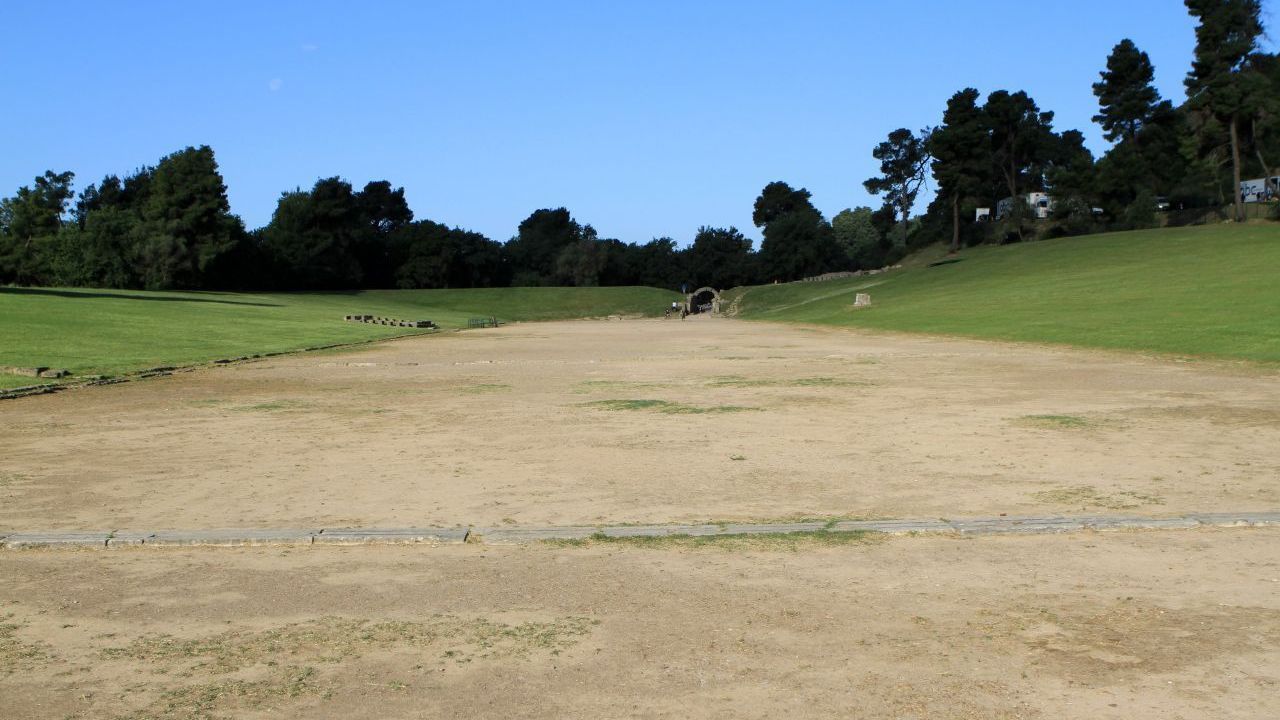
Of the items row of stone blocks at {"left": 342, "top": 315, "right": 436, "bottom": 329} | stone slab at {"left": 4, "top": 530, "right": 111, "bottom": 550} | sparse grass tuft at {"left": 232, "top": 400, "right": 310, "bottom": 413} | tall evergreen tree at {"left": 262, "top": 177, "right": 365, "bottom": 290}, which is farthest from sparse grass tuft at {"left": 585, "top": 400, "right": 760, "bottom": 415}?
tall evergreen tree at {"left": 262, "top": 177, "right": 365, "bottom": 290}

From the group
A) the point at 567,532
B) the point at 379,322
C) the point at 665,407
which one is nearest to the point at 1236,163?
the point at 379,322

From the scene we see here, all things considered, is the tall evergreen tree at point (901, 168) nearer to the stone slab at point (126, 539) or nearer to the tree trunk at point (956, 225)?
the tree trunk at point (956, 225)

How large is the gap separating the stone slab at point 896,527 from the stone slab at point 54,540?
5149 mm

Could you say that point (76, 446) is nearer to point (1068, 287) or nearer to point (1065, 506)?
point (1065, 506)

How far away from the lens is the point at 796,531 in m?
7.41

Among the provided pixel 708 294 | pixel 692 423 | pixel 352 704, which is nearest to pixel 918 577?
pixel 352 704

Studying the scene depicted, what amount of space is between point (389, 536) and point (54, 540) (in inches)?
90.8

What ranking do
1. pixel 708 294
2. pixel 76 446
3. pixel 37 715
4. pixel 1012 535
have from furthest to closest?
pixel 708 294 → pixel 76 446 → pixel 1012 535 → pixel 37 715

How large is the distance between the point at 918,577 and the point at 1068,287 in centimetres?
4409

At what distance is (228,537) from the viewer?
23.9 feet

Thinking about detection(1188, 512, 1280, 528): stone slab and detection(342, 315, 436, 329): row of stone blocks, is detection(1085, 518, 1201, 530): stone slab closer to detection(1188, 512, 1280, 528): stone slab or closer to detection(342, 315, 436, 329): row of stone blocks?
detection(1188, 512, 1280, 528): stone slab

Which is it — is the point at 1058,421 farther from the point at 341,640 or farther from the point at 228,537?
the point at 341,640

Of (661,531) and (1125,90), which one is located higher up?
(1125,90)

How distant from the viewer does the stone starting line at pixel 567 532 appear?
23.8 ft
